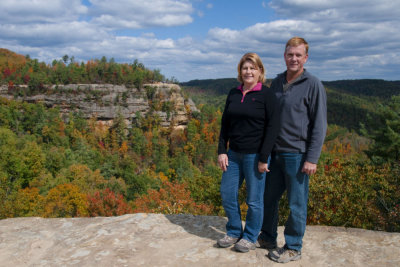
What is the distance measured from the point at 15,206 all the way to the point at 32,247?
2760cm

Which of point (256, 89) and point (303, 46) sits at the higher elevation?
point (303, 46)

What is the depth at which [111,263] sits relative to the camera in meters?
3.95

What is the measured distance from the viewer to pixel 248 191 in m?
3.99

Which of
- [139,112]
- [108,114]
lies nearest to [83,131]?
[108,114]

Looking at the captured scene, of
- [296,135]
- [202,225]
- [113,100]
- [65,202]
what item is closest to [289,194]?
[296,135]

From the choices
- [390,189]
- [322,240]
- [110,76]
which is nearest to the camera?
[322,240]

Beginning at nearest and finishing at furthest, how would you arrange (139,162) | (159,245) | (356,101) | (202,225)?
(159,245) → (202,225) → (139,162) → (356,101)

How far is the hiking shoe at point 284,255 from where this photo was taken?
3877mm

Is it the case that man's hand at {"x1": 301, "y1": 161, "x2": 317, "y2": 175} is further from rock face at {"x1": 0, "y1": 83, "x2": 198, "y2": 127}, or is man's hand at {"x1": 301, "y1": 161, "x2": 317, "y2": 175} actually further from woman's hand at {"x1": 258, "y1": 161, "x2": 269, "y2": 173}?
rock face at {"x1": 0, "y1": 83, "x2": 198, "y2": 127}

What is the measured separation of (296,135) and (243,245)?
1.63m

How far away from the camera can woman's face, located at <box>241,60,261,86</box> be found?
3756 mm

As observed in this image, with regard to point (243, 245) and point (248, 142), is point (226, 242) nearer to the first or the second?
point (243, 245)

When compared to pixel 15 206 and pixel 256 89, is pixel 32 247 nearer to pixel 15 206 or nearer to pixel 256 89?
pixel 256 89

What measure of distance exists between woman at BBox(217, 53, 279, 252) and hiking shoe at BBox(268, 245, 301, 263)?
31 centimetres
